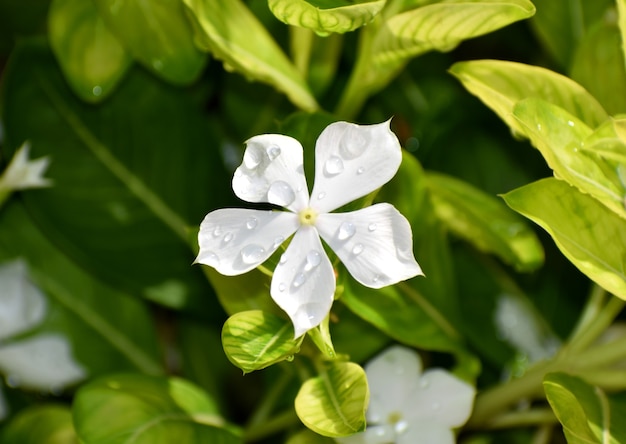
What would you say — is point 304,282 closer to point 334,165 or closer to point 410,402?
point 334,165

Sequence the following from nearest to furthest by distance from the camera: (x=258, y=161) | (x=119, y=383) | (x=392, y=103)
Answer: (x=258, y=161) < (x=119, y=383) < (x=392, y=103)

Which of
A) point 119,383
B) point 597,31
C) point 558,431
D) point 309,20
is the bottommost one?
point 558,431

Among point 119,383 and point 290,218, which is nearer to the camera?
point 290,218

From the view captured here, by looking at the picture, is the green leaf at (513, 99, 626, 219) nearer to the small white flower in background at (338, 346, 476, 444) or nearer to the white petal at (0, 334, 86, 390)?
the small white flower in background at (338, 346, 476, 444)

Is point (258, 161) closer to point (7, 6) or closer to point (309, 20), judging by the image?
point (309, 20)

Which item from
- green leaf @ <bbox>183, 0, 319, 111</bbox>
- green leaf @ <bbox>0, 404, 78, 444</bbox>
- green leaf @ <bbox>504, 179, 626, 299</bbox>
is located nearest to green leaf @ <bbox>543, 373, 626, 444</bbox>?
green leaf @ <bbox>504, 179, 626, 299</bbox>

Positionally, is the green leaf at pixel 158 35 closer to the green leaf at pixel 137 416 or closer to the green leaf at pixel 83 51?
the green leaf at pixel 83 51

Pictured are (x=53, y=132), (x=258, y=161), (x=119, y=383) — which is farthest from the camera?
(x=53, y=132)

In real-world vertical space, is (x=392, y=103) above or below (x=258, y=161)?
below

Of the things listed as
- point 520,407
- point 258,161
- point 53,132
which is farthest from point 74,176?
point 520,407
